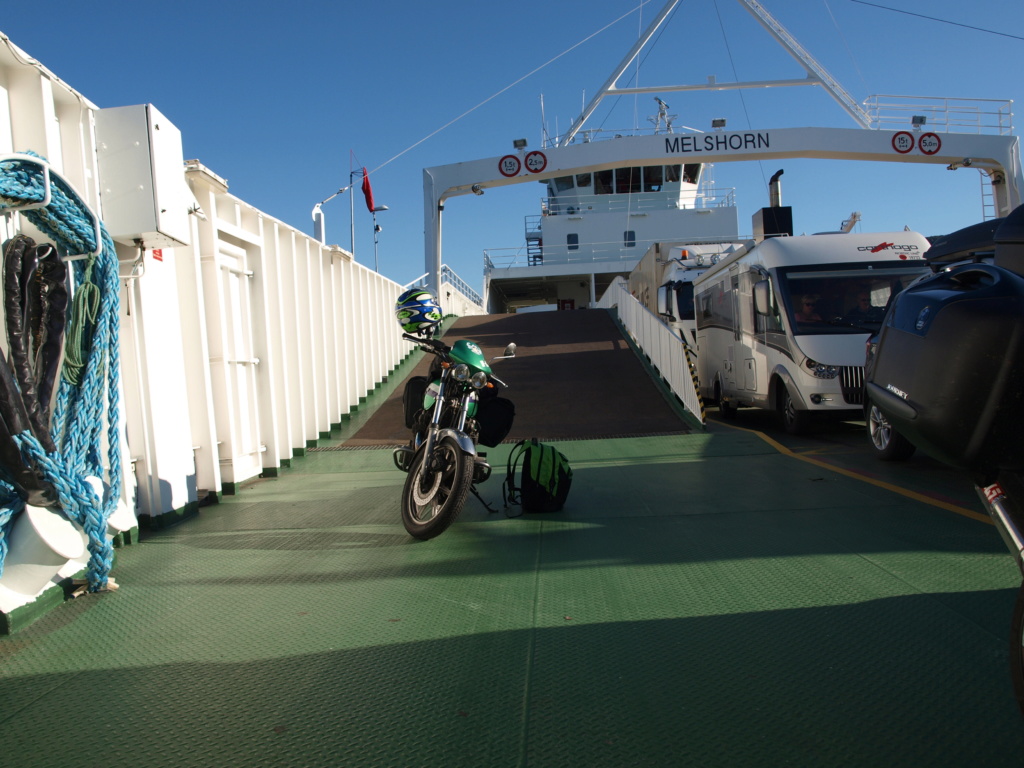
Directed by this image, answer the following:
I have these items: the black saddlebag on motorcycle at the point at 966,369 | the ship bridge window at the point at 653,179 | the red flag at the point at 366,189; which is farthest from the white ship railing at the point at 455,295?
the black saddlebag on motorcycle at the point at 966,369

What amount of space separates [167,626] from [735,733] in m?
2.23

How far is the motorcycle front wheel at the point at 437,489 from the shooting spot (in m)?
3.92

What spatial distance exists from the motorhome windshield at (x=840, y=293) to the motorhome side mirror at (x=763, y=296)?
19cm

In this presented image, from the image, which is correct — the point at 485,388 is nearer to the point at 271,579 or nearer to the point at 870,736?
the point at 271,579

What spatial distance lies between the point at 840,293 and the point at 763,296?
36.7 inches

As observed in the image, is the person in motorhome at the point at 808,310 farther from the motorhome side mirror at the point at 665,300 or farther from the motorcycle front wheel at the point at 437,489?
the motorcycle front wheel at the point at 437,489

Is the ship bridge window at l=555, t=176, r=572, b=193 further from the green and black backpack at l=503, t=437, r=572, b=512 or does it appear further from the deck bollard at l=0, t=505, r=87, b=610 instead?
the deck bollard at l=0, t=505, r=87, b=610

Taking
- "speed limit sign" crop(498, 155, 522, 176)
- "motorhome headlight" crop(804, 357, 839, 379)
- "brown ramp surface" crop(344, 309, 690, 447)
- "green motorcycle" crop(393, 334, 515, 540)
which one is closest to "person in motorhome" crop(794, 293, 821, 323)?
"motorhome headlight" crop(804, 357, 839, 379)

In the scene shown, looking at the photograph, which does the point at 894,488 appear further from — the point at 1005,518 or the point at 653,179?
the point at 653,179

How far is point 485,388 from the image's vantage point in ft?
15.1

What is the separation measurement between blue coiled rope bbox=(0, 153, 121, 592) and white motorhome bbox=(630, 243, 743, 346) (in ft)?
38.4

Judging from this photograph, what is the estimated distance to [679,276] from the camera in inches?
630

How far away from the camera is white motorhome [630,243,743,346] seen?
14.7 m

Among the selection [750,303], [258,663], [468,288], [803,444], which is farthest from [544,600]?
[468,288]
